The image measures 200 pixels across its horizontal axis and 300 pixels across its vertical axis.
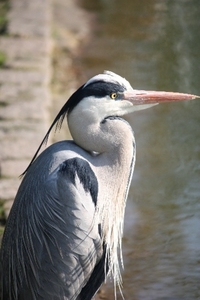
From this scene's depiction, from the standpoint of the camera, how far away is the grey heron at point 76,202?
3799 millimetres

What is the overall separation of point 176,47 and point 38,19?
1733 mm

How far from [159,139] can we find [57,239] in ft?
10.4

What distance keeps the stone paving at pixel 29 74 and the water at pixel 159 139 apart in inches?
14.1

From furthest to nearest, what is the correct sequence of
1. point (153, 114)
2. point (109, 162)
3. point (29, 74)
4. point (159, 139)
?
point (29, 74), point (153, 114), point (159, 139), point (109, 162)

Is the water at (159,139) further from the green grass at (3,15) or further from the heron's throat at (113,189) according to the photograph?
the green grass at (3,15)

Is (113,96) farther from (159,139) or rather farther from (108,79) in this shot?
(159,139)

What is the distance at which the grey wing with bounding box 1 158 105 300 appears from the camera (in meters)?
3.78

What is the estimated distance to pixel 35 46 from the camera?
28.5ft

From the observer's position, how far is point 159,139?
685cm

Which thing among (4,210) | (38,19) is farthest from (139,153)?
(38,19)

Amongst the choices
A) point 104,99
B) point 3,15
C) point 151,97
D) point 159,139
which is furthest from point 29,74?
point 104,99

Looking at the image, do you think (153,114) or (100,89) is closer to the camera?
(100,89)

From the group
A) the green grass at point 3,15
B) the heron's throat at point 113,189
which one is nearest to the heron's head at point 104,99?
the heron's throat at point 113,189

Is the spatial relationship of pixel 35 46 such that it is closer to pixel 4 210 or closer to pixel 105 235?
pixel 4 210
